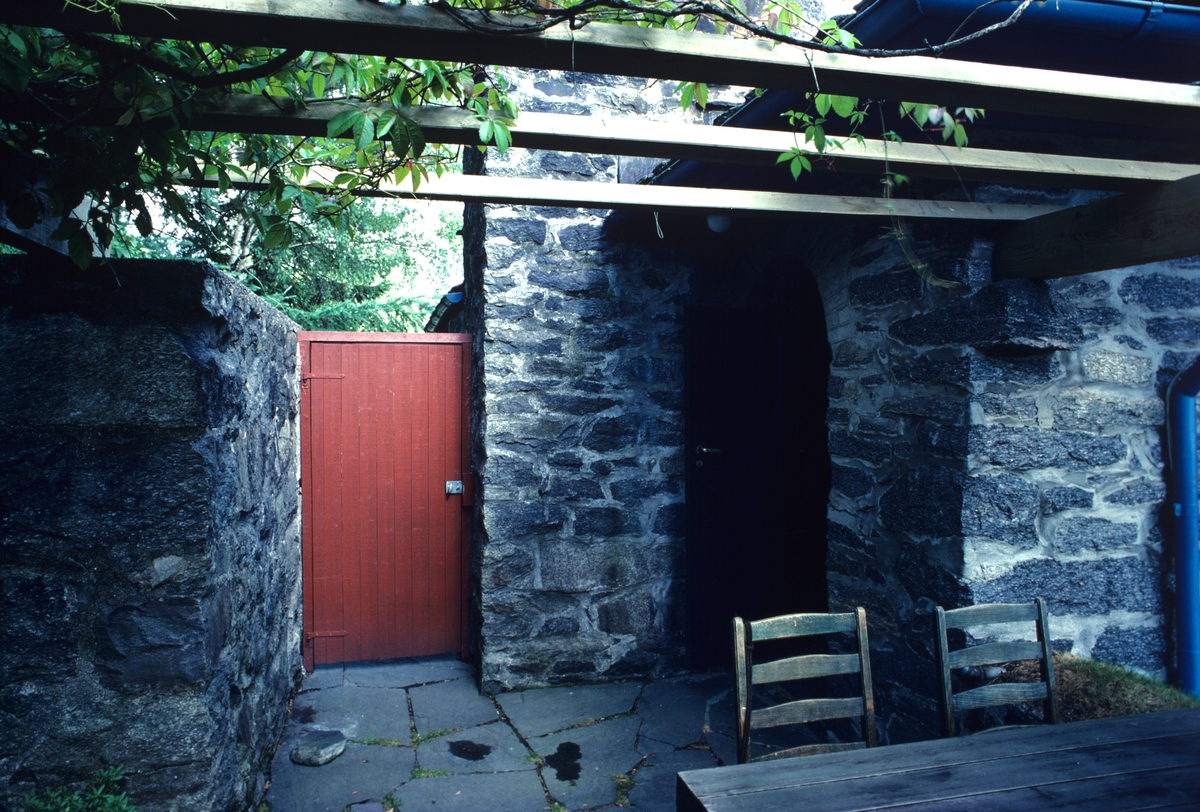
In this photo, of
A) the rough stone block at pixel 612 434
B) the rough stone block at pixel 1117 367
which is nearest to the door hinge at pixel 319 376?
the rough stone block at pixel 612 434

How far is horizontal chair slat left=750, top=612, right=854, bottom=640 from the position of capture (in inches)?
72.2

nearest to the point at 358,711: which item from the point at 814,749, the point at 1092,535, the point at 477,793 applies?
the point at 477,793

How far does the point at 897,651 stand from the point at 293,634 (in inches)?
113

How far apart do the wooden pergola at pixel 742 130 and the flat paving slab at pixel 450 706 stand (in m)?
2.37

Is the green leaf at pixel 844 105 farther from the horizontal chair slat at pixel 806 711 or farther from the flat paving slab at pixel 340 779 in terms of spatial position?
the flat paving slab at pixel 340 779

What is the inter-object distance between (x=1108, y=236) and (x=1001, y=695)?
4.66ft

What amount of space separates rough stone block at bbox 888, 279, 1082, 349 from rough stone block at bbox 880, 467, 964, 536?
489 millimetres

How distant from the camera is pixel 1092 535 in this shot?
2549 millimetres

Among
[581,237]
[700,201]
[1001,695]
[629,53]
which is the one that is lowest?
[1001,695]

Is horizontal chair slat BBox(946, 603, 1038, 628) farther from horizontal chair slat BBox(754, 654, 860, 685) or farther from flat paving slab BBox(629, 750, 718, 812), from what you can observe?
flat paving slab BBox(629, 750, 718, 812)

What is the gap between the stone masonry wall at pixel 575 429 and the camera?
359 cm

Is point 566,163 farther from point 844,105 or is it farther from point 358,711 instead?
Result: point 358,711

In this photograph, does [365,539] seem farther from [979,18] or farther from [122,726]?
[979,18]

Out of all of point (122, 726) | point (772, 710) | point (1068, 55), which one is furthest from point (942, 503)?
point (122, 726)
